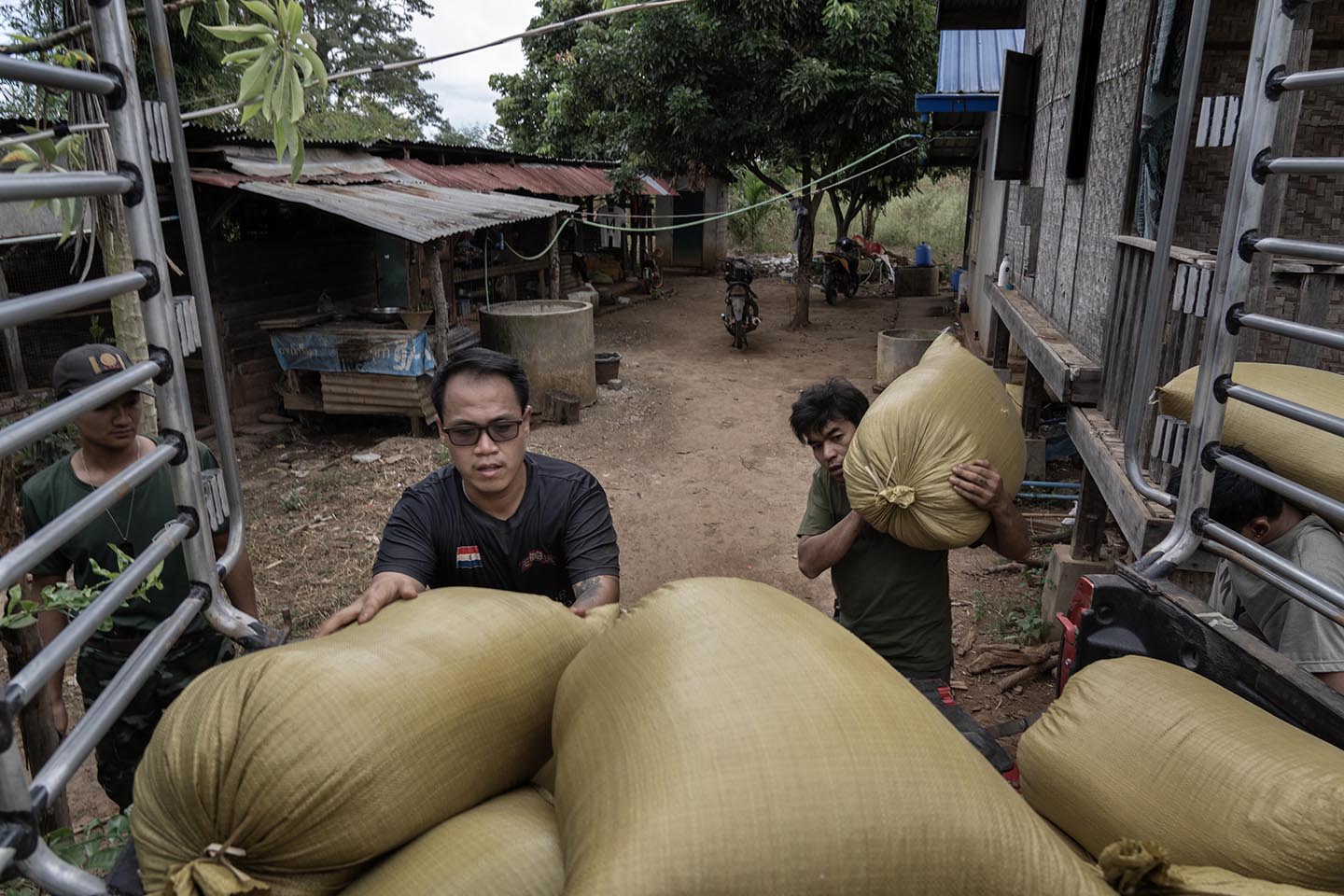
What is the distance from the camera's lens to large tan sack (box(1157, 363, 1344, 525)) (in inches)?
82.7

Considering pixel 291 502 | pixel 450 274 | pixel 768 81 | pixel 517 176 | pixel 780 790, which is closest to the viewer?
pixel 780 790

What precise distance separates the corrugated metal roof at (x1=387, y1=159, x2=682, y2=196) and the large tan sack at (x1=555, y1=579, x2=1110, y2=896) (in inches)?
438

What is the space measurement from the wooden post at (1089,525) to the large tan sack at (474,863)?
3956mm

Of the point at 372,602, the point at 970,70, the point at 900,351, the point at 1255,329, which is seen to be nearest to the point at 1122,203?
the point at 1255,329

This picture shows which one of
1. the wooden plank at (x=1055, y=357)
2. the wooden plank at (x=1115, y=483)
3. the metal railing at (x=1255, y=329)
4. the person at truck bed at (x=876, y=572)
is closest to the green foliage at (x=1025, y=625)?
the wooden plank at (x=1115, y=483)

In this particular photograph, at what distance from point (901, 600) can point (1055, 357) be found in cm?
242

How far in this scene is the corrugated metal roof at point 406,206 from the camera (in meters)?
7.46

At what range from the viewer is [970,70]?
32.1 ft

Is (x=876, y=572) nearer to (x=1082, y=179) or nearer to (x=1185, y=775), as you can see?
(x=1185, y=775)

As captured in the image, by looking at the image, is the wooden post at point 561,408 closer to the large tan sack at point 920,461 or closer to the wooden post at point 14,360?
the wooden post at point 14,360

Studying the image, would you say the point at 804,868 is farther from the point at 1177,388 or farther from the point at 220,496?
the point at 1177,388

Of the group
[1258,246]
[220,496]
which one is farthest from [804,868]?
[1258,246]

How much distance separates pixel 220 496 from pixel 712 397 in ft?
30.7

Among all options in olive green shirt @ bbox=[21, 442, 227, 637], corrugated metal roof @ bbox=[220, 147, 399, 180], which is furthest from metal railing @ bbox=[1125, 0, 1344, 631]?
corrugated metal roof @ bbox=[220, 147, 399, 180]
